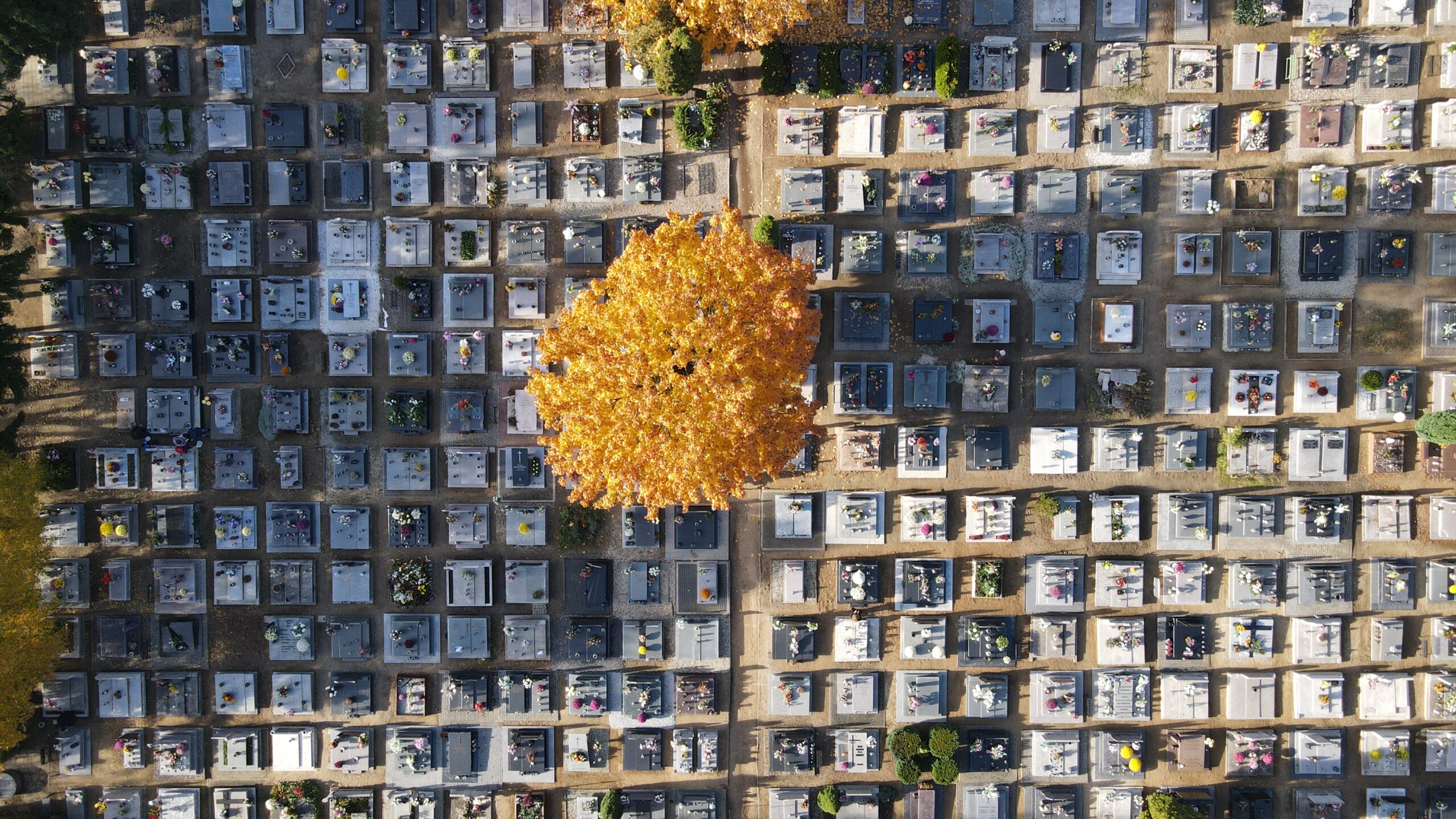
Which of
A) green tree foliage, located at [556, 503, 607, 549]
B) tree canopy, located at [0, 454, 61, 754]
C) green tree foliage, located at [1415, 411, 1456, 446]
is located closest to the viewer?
tree canopy, located at [0, 454, 61, 754]

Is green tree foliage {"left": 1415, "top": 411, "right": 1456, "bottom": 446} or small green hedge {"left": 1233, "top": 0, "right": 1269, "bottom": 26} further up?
small green hedge {"left": 1233, "top": 0, "right": 1269, "bottom": 26}

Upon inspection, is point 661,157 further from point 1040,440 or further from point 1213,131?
point 1213,131

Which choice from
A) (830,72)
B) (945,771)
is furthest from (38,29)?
(945,771)

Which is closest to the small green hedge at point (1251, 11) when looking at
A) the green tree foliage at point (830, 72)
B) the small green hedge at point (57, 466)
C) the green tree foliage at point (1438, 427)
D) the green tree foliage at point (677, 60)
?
the green tree foliage at point (830, 72)

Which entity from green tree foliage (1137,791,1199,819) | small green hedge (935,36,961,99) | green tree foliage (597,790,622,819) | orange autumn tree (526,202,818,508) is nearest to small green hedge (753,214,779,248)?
orange autumn tree (526,202,818,508)

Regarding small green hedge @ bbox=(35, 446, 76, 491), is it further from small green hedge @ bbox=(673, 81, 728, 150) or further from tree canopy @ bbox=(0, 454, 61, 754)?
small green hedge @ bbox=(673, 81, 728, 150)

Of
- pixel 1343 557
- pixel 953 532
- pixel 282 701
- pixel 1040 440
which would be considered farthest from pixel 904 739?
pixel 282 701
